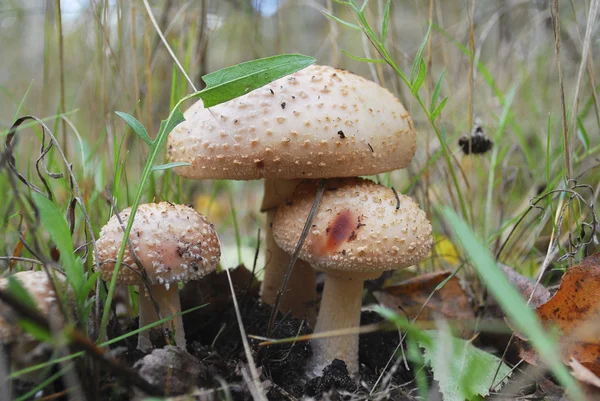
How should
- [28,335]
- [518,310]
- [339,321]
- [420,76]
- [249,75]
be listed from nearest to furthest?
1. [518,310]
2. [28,335]
3. [249,75]
4. [420,76]
5. [339,321]

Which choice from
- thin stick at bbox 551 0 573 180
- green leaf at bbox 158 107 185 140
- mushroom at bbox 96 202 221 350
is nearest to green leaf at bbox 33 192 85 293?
mushroom at bbox 96 202 221 350

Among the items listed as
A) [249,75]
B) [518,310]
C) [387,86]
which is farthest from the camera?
[387,86]

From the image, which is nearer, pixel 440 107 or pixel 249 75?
pixel 249 75

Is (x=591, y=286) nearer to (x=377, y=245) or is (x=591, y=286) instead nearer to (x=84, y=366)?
(x=377, y=245)

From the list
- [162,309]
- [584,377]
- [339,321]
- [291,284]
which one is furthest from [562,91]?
[162,309]

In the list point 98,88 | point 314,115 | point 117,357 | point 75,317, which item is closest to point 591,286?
point 314,115

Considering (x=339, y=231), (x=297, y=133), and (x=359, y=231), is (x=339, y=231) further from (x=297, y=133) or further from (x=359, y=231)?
(x=297, y=133)
